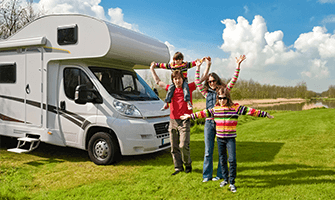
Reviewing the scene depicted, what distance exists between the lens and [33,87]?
7.13 meters

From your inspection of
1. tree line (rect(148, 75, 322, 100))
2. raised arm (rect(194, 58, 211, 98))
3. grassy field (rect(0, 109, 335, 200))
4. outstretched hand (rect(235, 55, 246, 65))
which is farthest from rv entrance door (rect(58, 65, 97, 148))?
tree line (rect(148, 75, 322, 100))

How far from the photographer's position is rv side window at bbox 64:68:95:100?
21.3 ft

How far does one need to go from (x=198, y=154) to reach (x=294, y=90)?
217 feet

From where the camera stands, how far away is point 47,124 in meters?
6.89

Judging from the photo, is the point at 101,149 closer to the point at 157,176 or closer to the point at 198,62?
the point at 157,176

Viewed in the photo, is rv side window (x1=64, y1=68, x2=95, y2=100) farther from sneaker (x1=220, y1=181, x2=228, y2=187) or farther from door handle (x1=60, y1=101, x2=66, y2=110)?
sneaker (x1=220, y1=181, x2=228, y2=187)

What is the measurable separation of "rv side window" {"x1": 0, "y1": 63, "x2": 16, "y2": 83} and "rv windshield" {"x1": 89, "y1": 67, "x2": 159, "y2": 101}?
8.92ft

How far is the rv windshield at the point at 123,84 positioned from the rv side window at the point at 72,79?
302 mm

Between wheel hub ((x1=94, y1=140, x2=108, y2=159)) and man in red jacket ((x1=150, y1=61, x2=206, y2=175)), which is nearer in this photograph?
man in red jacket ((x1=150, y1=61, x2=206, y2=175))

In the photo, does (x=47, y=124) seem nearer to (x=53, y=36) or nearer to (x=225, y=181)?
(x=53, y=36)

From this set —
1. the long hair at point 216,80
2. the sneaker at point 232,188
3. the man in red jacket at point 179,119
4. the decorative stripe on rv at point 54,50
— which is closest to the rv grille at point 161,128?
the man in red jacket at point 179,119

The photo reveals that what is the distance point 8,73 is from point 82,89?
10.2ft

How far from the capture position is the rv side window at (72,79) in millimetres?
6496

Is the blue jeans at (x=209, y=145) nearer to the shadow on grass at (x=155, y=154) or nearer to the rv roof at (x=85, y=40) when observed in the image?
the shadow on grass at (x=155, y=154)
